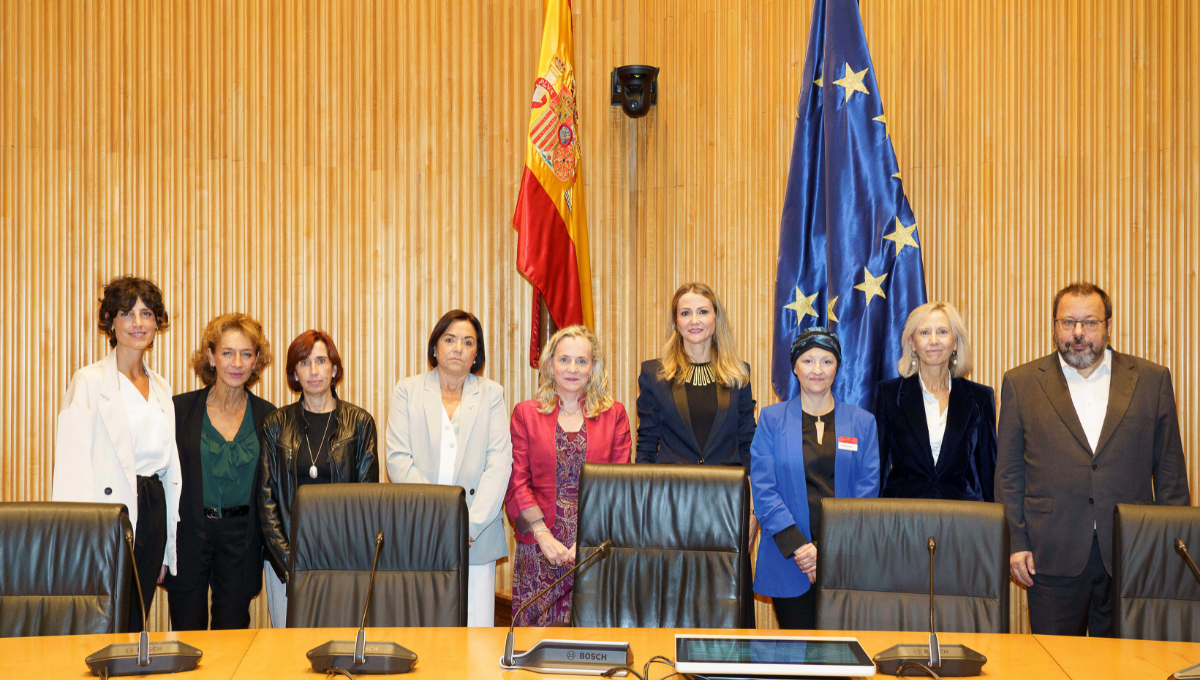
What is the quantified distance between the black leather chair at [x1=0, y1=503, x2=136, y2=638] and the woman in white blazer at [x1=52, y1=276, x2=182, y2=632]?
0.81 m

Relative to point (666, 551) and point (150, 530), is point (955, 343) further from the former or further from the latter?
point (150, 530)

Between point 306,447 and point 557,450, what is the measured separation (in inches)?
37.2

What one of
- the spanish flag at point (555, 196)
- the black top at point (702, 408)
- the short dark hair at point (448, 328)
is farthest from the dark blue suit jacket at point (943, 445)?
the spanish flag at point (555, 196)

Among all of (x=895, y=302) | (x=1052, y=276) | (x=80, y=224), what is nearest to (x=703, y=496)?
(x=895, y=302)

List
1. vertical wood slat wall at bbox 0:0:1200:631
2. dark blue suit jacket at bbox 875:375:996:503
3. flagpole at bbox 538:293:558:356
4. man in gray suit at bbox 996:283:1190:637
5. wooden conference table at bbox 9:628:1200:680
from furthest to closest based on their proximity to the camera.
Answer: flagpole at bbox 538:293:558:356 → vertical wood slat wall at bbox 0:0:1200:631 → dark blue suit jacket at bbox 875:375:996:503 → man in gray suit at bbox 996:283:1190:637 → wooden conference table at bbox 9:628:1200:680

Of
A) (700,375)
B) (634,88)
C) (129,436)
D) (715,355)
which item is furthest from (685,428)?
(634,88)

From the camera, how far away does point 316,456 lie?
10.6 ft

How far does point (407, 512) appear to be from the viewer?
2.48m

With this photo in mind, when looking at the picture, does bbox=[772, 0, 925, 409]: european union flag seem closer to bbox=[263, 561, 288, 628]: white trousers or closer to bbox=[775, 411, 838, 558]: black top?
bbox=[775, 411, 838, 558]: black top

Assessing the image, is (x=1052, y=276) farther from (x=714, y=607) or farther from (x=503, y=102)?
(x=503, y=102)

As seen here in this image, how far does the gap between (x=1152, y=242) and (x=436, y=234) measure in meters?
3.27

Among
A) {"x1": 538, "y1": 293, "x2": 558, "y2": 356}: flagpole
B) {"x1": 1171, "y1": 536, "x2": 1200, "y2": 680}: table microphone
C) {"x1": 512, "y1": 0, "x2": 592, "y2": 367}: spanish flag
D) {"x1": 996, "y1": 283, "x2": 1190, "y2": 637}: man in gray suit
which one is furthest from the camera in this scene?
{"x1": 538, "y1": 293, "x2": 558, "y2": 356}: flagpole

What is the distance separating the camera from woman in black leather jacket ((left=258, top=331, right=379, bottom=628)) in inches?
126

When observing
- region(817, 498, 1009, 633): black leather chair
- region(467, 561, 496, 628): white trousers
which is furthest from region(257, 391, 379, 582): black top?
region(817, 498, 1009, 633): black leather chair
